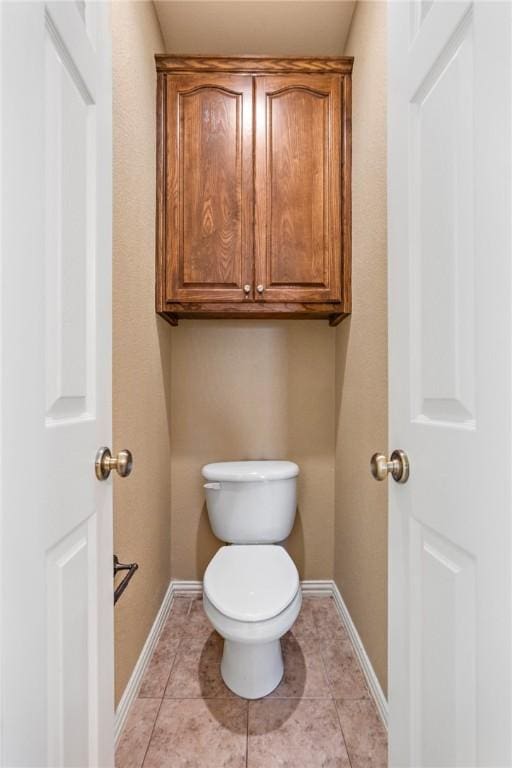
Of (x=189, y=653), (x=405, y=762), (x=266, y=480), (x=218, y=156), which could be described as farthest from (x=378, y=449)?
(x=218, y=156)

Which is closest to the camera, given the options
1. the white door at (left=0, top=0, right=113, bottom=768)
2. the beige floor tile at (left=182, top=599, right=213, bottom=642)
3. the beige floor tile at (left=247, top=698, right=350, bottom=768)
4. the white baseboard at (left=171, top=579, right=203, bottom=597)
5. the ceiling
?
the white door at (left=0, top=0, right=113, bottom=768)

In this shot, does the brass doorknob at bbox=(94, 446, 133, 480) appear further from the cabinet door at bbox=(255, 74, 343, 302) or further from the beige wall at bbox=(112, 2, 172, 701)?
the cabinet door at bbox=(255, 74, 343, 302)

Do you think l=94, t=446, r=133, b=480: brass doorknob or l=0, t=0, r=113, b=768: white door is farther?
l=94, t=446, r=133, b=480: brass doorknob

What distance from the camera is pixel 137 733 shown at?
1.29m

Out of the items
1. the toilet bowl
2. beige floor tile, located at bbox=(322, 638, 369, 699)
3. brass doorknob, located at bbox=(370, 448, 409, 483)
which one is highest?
brass doorknob, located at bbox=(370, 448, 409, 483)

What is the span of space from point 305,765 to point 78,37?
5.71 feet

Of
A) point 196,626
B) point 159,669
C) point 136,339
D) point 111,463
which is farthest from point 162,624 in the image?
point 111,463

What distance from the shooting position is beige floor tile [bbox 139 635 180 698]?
57.5 inches

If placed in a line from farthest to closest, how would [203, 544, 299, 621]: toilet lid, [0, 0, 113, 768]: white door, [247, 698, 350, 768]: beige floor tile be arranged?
1. [203, 544, 299, 621]: toilet lid
2. [247, 698, 350, 768]: beige floor tile
3. [0, 0, 113, 768]: white door

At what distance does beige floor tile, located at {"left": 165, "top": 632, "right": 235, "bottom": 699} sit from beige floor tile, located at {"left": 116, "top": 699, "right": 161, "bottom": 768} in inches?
3.1

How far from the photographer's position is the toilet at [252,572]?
4.25 feet

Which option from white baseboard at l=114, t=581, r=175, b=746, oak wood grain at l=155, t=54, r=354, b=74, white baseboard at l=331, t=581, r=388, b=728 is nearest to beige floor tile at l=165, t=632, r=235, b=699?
white baseboard at l=114, t=581, r=175, b=746

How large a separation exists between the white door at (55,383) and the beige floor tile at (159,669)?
28.9 inches

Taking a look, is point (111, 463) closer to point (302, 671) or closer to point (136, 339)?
point (136, 339)
